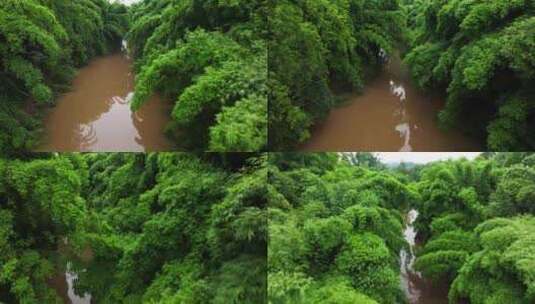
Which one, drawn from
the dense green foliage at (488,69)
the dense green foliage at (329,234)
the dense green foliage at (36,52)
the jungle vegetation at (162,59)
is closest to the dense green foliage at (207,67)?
the jungle vegetation at (162,59)

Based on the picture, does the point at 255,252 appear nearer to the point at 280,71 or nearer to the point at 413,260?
the point at 280,71

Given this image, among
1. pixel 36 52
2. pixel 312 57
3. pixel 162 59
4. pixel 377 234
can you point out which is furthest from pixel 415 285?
pixel 36 52

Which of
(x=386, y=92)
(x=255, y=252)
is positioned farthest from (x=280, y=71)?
(x=255, y=252)

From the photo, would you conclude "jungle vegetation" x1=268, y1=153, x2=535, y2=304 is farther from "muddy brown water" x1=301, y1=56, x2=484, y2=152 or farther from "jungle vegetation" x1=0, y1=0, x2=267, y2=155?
"jungle vegetation" x1=0, y1=0, x2=267, y2=155

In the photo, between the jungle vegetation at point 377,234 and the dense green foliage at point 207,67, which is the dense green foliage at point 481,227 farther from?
the dense green foliage at point 207,67

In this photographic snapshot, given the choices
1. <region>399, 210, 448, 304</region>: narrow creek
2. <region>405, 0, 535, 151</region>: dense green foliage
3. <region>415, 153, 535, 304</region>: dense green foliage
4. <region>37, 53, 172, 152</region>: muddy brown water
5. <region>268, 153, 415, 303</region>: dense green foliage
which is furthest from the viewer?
<region>399, 210, 448, 304</region>: narrow creek

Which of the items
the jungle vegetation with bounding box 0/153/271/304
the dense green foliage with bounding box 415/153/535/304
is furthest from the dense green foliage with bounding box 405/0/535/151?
the jungle vegetation with bounding box 0/153/271/304
